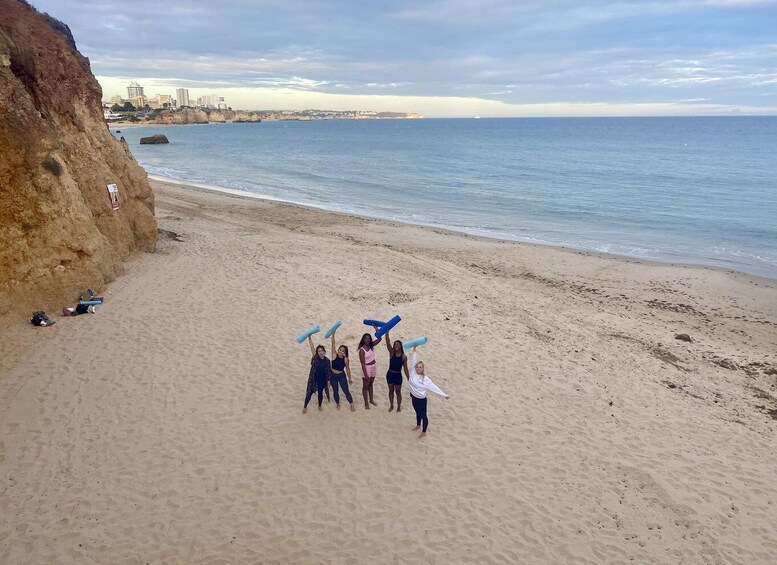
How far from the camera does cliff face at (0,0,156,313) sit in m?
10.7

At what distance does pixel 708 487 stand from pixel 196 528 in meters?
6.98

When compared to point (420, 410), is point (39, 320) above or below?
above

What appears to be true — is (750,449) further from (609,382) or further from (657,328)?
(657,328)

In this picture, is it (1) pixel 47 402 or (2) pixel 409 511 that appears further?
(1) pixel 47 402

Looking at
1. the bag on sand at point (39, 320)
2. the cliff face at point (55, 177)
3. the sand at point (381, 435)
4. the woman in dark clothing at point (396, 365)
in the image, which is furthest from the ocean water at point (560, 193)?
the bag on sand at point (39, 320)

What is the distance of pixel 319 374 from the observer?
8273 mm

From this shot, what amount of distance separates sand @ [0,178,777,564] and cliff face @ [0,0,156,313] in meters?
1.02

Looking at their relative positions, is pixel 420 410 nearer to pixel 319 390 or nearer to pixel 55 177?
pixel 319 390

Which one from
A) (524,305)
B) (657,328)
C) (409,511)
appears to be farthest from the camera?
(524,305)

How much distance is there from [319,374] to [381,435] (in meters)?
1.38

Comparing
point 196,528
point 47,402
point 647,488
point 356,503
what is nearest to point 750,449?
point 647,488

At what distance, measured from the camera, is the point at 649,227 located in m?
26.1

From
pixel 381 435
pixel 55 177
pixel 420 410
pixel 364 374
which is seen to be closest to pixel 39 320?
pixel 55 177

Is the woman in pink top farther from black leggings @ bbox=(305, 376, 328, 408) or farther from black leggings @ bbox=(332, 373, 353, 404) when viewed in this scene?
black leggings @ bbox=(305, 376, 328, 408)
